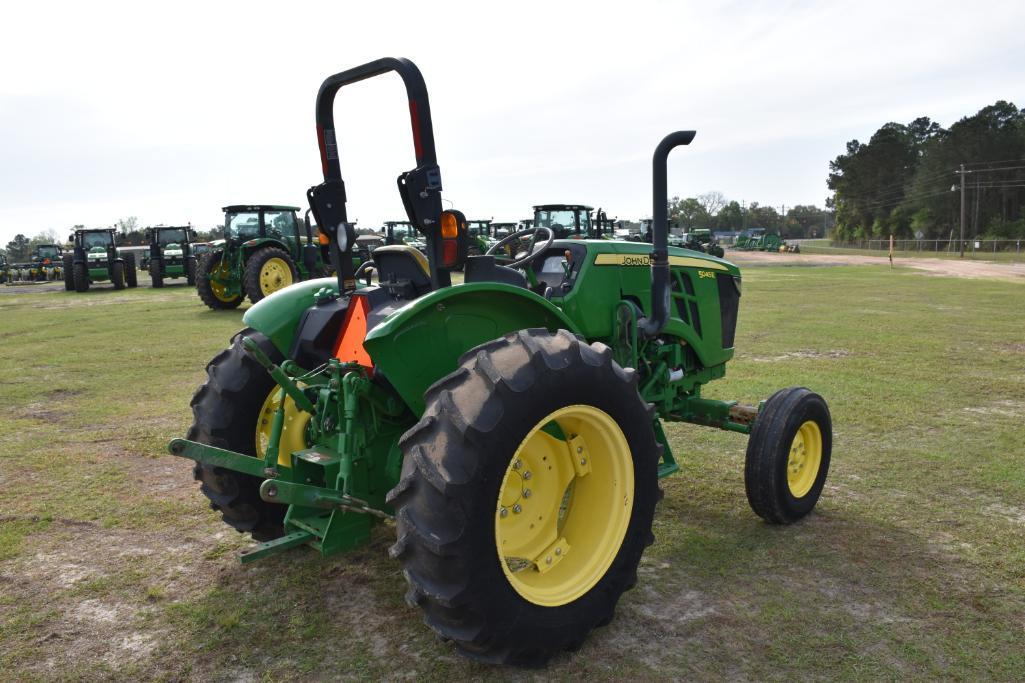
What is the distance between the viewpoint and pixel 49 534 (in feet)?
13.0

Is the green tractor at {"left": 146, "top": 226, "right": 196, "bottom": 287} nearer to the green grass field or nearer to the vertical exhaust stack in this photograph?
the green grass field

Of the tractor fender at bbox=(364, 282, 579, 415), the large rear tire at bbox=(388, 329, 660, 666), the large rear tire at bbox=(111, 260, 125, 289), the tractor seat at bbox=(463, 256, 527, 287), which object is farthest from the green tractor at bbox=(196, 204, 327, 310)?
the large rear tire at bbox=(388, 329, 660, 666)

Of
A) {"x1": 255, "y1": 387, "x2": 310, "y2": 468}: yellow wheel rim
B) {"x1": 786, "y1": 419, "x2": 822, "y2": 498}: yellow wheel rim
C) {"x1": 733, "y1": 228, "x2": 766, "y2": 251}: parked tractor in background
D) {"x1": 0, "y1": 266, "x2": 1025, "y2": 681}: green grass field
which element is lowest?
{"x1": 0, "y1": 266, "x2": 1025, "y2": 681}: green grass field

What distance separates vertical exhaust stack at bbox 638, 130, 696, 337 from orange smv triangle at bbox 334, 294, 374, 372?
1.44 meters

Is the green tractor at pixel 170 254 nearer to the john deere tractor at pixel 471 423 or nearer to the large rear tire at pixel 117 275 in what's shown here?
the large rear tire at pixel 117 275

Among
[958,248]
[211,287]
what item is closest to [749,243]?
[958,248]

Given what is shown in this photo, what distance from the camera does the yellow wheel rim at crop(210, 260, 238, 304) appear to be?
1600cm

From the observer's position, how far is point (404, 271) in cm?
345

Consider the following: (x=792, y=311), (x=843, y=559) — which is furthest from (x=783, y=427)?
(x=792, y=311)

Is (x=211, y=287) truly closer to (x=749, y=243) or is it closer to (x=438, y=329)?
(x=438, y=329)

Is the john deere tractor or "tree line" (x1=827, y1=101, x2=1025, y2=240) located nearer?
the john deere tractor

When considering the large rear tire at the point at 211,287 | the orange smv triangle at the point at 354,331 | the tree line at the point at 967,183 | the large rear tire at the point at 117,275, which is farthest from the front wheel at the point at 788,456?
the tree line at the point at 967,183

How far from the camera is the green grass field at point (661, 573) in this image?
9.02 feet

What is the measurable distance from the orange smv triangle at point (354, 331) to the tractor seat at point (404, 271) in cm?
15
